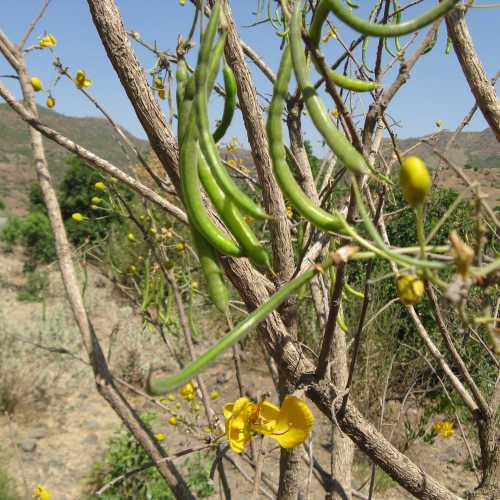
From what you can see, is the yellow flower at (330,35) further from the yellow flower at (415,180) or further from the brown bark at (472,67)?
the yellow flower at (415,180)

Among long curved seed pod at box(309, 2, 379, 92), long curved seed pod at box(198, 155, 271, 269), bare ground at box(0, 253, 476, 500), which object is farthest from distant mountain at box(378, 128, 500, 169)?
bare ground at box(0, 253, 476, 500)

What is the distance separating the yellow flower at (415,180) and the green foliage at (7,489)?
3.14 metres

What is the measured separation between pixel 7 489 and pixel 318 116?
10.3 feet

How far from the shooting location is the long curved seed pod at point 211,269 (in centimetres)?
49

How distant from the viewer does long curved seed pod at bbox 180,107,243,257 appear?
0.44 meters

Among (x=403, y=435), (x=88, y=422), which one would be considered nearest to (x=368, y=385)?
(x=403, y=435)

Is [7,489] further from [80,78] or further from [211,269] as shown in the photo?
[211,269]

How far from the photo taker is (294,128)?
114 cm

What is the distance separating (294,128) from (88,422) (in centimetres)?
368

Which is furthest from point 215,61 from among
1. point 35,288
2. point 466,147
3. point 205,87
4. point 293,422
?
point 35,288

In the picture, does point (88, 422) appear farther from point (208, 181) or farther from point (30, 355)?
point (208, 181)

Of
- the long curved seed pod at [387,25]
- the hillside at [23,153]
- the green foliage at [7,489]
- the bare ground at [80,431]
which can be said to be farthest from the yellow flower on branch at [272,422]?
the hillside at [23,153]

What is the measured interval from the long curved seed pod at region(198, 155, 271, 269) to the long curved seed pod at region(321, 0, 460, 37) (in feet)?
0.59

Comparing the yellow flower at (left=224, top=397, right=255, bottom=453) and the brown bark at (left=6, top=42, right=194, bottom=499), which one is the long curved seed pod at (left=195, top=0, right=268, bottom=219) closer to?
the yellow flower at (left=224, top=397, right=255, bottom=453)
